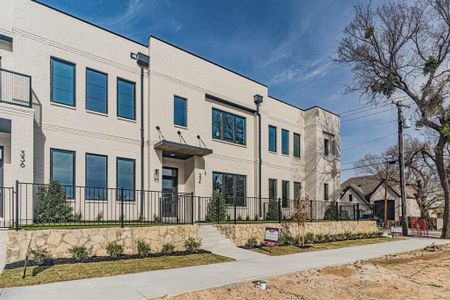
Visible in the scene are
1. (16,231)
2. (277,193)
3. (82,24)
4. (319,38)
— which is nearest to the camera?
(16,231)

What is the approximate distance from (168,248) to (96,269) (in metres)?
2.84

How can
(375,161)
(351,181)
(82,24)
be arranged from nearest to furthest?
(82,24), (375,161), (351,181)

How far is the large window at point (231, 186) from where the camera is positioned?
18.2 metres

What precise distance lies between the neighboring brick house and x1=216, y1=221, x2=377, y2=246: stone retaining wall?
71.7 ft

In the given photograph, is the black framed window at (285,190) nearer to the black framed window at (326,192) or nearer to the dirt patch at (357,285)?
the black framed window at (326,192)

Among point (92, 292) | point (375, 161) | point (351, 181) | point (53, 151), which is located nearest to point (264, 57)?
point (53, 151)

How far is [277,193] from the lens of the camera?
71.3ft

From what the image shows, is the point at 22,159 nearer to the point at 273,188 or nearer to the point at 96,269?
the point at 96,269

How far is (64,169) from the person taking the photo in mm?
12656

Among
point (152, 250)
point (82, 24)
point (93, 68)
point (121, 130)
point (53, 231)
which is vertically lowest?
point (152, 250)

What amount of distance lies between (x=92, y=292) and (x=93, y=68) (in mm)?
9954

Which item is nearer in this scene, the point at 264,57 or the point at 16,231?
the point at 16,231

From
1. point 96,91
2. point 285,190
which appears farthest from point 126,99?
point 285,190

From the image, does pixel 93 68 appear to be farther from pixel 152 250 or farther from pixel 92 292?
pixel 92 292
